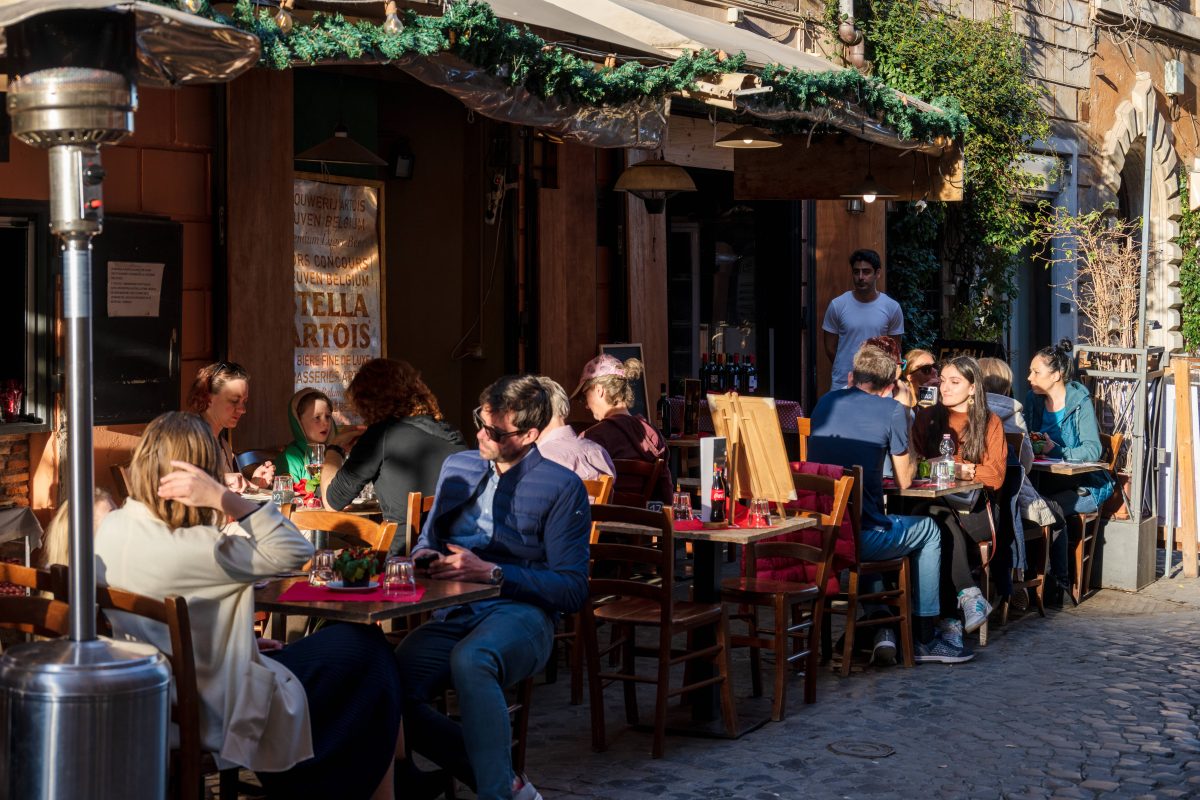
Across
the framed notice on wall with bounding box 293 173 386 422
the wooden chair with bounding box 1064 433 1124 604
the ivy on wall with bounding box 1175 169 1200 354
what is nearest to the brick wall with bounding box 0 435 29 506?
the framed notice on wall with bounding box 293 173 386 422

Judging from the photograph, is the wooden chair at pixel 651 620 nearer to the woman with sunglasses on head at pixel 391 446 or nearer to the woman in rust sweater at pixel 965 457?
the woman with sunglasses on head at pixel 391 446

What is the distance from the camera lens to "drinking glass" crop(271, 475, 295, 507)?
668 centimetres

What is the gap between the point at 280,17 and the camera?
5.82m

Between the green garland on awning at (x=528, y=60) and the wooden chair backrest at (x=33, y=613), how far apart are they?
201 centimetres

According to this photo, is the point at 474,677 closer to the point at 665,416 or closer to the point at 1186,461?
the point at 665,416

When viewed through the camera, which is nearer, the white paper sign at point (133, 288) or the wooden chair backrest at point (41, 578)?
the wooden chair backrest at point (41, 578)

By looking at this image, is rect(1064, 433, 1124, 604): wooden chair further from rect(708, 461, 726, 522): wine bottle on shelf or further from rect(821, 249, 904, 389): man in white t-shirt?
rect(708, 461, 726, 522): wine bottle on shelf

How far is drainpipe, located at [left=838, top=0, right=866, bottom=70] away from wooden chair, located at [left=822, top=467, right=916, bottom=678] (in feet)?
23.1

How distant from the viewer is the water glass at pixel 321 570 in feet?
15.9

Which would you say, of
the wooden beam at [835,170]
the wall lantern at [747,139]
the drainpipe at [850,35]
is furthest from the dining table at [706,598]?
the drainpipe at [850,35]

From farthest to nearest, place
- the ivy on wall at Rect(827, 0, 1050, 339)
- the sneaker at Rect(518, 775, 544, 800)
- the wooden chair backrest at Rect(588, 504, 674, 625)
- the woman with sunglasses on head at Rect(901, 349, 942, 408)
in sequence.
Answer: the ivy on wall at Rect(827, 0, 1050, 339)
the woman with sunglasses on head at Rect(901, 349, 942, 408)
the wooden chair backrest at Rect(588, 504, 674, 625)
the sneaker at Rect(518, 775, 544, 800)

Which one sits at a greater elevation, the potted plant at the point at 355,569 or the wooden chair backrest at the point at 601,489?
the wooden chair backrest at the point at 601,489

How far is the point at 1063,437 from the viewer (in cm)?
970

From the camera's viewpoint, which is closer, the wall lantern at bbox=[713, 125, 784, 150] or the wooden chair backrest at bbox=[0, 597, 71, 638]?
the wooden chair backrest at bbox=[0, 597, 71, 638]
